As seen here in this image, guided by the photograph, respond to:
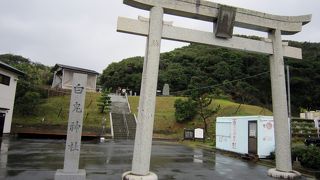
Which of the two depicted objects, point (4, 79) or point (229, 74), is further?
point (229, 74)

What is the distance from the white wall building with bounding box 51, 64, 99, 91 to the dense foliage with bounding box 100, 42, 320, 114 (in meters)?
14.2

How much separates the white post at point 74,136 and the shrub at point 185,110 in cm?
2600

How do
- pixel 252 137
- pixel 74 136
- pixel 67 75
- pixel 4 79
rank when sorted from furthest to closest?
pixel 67 75 → pixel 4 79 → pixel 252 137 → pixel 74 136

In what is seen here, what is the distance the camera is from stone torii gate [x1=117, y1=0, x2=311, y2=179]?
30.0 feet

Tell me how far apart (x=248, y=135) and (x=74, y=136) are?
11585mm

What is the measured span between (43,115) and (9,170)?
26729mm

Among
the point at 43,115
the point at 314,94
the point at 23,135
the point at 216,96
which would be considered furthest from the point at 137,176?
the point at 314,94

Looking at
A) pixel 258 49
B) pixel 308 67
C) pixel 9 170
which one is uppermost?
pixel 308 67

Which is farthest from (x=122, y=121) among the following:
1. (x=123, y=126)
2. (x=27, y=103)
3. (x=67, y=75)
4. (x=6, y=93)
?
(x=67, y=75)

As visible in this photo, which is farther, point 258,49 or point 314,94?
point 314,94

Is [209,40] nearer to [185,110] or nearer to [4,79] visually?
[4,79]

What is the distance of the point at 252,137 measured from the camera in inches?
683

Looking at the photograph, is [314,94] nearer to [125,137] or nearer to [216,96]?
[216,96]

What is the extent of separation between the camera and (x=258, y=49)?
11.3 m
